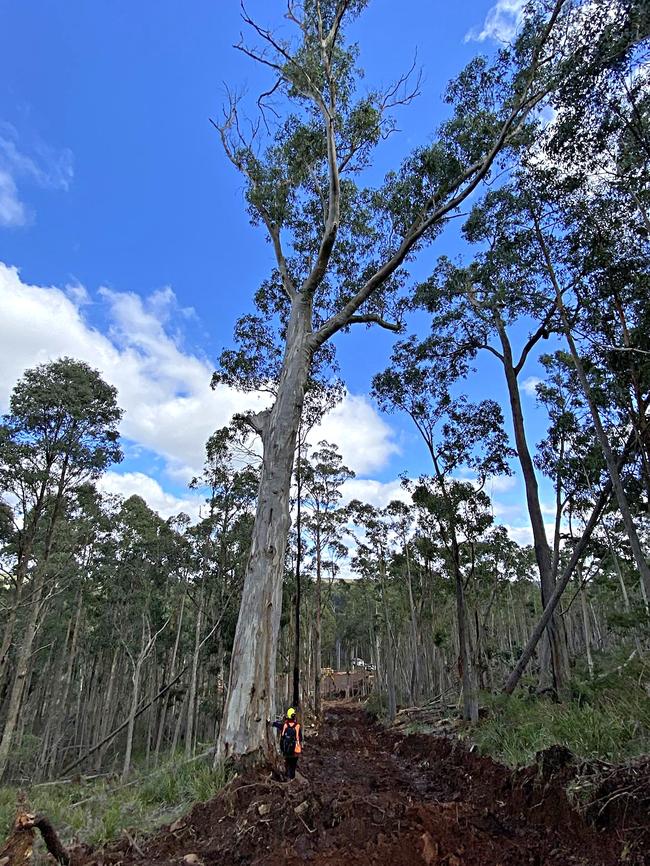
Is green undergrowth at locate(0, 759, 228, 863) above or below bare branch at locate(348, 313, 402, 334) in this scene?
below

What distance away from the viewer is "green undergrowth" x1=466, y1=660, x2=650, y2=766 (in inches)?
191

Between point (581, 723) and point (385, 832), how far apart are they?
3.64 m

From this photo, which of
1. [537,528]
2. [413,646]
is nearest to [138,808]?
[537,528]

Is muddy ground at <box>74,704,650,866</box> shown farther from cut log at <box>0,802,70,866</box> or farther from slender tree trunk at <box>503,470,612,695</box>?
slender tree trunk at <box>503,470,612,695</box>

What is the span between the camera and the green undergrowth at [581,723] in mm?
4840

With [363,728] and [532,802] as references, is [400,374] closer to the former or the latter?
[532,802]

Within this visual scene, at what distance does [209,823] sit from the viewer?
4023mm

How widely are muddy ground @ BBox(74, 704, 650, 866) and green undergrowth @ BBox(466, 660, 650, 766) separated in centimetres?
67

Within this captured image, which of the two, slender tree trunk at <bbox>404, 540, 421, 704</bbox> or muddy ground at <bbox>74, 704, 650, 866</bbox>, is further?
slender tree trunk at <bbox>404, 540, 421, 704</bbox>

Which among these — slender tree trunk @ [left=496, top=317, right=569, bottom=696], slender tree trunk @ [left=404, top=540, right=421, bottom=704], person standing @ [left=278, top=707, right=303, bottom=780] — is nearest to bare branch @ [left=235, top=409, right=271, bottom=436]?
person standing @ [left=278, top=707, right=303, bottom=780]

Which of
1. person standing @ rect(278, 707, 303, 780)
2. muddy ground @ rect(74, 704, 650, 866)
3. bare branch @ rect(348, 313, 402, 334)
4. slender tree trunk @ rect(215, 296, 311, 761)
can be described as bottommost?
muddy ground @ rect(74, 704, 650, 866)

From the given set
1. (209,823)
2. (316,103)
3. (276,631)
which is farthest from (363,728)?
(316,103)

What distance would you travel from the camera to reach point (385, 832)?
126 inches

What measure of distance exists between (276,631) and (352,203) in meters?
8.60
